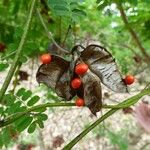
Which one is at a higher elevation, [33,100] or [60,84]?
[60,84]

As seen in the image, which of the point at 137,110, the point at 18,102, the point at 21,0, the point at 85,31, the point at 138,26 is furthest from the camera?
the point at 85,31

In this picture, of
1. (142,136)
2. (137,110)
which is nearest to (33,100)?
(137,110)

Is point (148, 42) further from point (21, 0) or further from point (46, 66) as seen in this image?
point (46, 66)

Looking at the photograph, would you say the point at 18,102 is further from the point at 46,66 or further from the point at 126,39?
the point at 126,39

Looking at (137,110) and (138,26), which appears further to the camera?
(138,26)

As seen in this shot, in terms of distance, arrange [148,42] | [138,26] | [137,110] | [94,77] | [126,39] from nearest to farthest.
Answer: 1. [137,110]
2. [94,77]
3. [138,26]
4. [148,42]
5. [126,39]

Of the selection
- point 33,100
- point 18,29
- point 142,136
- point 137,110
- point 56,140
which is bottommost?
point 142,136

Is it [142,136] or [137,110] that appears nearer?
[137,110]

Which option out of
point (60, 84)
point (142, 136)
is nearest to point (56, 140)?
point (142, 136)

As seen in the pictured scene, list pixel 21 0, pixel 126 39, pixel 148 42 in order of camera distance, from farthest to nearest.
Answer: pixel 126 39 < pixel 148 42 < pixel 21 0
